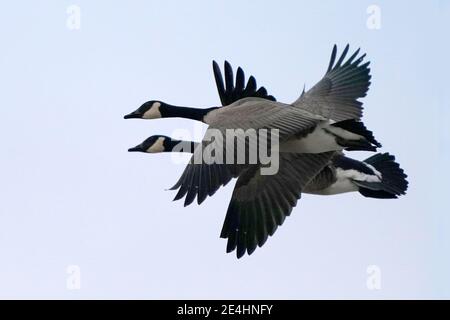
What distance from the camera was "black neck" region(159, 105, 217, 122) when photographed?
9.50m

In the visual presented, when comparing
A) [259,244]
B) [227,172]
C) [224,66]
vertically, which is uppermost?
[224,66]

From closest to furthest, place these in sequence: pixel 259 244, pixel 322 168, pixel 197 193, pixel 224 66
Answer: pixel 197 193
pixel 259 244
pixel 322 168
pixel 224 66

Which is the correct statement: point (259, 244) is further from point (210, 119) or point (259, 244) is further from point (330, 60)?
point (330, 60)

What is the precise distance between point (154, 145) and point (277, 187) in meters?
1.37

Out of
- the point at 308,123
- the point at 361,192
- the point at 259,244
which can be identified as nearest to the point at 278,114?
the point at 308,123

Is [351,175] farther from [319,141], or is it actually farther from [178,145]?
[178,145]

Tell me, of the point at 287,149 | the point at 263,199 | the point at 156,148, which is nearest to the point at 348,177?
the point at 287,149

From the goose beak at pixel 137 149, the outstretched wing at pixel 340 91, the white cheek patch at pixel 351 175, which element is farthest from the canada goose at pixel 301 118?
the goose beak at pixel 137 149

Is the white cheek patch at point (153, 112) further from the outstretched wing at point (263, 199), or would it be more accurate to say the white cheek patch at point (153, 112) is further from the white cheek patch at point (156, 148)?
the outstretched wing at point (263, 199)

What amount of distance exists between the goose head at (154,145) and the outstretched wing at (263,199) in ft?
3.23

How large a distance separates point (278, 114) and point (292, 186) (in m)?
0.68

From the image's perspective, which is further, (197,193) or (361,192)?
(361,192)

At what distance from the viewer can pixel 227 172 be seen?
7.62 meters

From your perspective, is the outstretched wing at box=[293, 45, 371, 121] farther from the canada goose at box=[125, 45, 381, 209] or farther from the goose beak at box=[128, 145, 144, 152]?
the goose beak at box=[128, 145, 144, 152]
